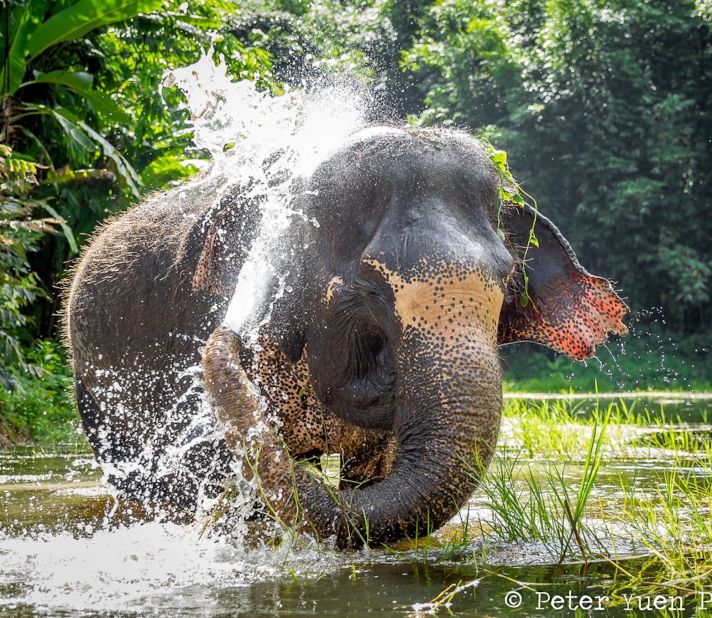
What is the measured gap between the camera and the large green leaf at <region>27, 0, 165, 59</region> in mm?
9359

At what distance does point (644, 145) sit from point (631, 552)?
23.0 metres

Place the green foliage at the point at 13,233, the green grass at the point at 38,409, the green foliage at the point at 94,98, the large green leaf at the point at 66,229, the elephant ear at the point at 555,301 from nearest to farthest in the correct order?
1. the elephant ear at the point at 555,301
2. the green foliage at the point at 13,233
3. the large green leaf at the point at 66,229
4. the green grass at the point at 38,409
5. the green foliage at the point at 94,98

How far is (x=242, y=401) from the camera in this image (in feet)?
11.7

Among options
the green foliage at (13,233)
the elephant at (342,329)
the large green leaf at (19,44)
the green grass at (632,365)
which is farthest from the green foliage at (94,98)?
the green grass at (632,365)

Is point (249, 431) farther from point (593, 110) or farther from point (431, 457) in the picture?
point (593, 110)

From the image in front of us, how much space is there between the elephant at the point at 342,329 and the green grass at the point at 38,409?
10.4 feet

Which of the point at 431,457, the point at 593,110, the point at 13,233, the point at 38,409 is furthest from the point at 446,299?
the point at 593,110

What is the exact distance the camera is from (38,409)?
9.15 meters

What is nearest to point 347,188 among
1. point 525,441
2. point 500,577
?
point 500,577

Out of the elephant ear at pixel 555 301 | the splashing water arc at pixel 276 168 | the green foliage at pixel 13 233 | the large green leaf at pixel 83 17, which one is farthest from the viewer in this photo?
the large green leaf at pixel 83 17

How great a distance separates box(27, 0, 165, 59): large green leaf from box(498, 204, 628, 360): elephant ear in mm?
5477

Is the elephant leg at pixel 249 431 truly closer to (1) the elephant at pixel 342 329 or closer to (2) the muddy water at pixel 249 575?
(1) the elephant at pixel 342 329

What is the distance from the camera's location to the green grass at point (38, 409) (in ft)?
27.9

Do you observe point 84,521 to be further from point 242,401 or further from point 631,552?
point 631,552
